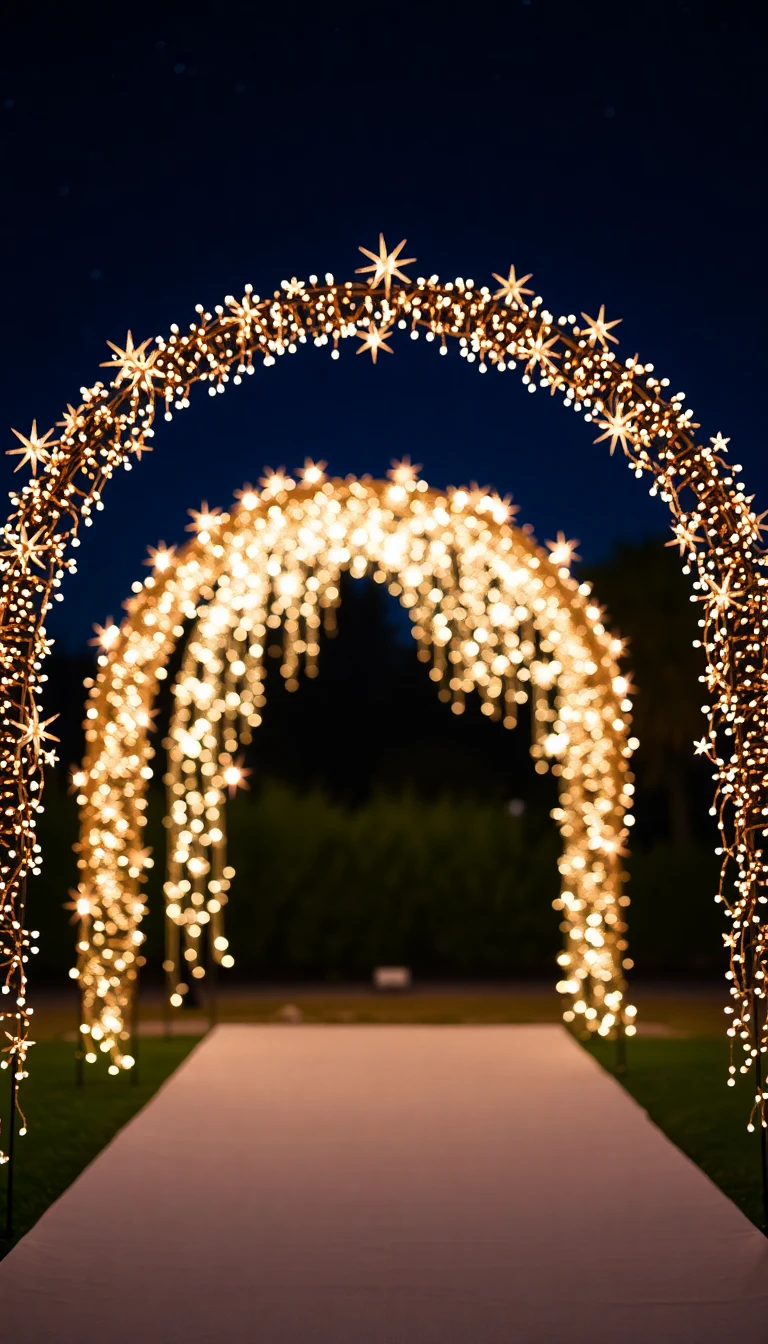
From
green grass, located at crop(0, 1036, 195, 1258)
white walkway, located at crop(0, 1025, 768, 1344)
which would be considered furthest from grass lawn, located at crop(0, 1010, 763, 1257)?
white walkway, located at crop(0, 1025, 768, 1344)

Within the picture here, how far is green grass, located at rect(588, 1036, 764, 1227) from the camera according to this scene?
4.61 m

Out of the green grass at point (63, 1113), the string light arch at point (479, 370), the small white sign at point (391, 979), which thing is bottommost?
the green grass at point (63, 1113)

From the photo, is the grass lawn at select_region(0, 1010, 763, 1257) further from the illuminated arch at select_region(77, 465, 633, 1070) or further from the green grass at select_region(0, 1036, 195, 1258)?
the illuminated arch at select_region(77, 465, 633, 1070)

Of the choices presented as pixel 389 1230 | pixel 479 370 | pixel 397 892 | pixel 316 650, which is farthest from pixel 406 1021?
pixel 479 370

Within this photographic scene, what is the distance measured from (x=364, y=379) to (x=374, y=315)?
17341mm

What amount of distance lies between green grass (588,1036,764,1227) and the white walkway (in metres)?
0.12

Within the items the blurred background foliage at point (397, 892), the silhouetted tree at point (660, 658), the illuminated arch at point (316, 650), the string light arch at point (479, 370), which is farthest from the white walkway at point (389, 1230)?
the silhouetted tree at point (660, 658)

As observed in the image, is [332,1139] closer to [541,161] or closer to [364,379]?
[541,161]

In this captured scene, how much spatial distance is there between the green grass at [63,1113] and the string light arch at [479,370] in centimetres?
65

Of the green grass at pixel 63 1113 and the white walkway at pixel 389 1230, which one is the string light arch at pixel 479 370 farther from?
the green grass at pixel 63 1113

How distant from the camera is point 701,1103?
5.84 m

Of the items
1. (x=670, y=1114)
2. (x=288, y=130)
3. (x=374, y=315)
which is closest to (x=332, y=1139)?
(x=670, y=1114)

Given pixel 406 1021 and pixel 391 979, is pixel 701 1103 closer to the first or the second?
pixel 406 1021

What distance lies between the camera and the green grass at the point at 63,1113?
14.3ft
